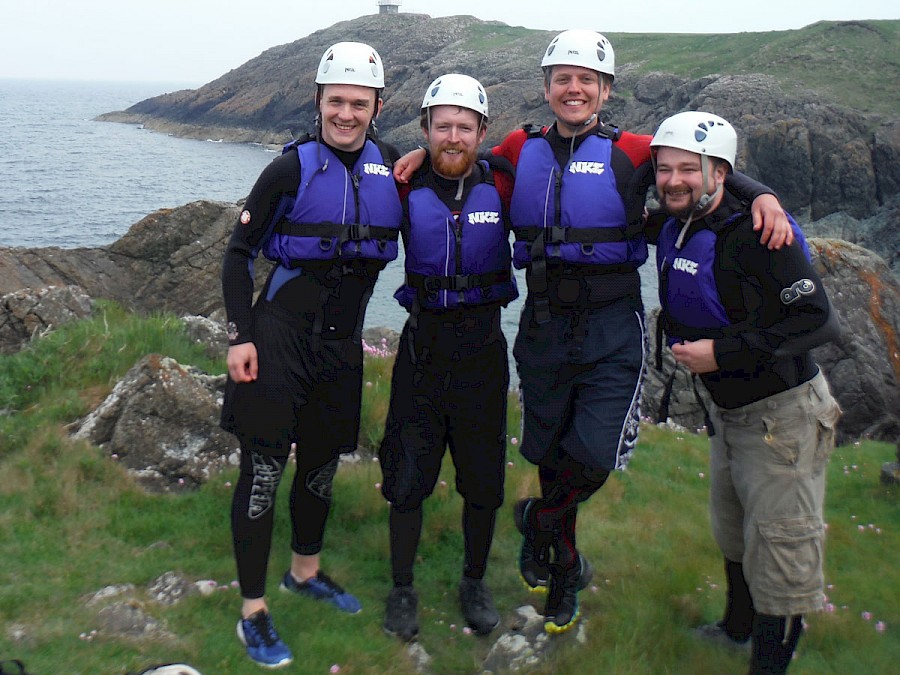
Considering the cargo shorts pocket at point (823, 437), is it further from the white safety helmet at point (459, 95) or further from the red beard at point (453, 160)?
the white safety helmet at point (459, 95)

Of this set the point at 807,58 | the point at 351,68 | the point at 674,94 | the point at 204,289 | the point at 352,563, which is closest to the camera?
the point at 351,68

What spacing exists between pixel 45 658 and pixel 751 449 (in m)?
4.19

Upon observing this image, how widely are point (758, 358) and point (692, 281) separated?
57 cm

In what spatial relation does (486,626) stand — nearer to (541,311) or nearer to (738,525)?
(738,525)

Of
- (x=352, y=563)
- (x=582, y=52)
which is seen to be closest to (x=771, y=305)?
(x=582, y=52)

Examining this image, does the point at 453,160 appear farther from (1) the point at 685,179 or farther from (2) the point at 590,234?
(1) the point at 685,179

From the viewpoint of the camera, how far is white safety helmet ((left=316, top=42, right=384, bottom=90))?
16.1 ft

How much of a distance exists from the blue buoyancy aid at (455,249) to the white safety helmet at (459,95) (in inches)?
20.1

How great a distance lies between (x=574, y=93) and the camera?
5105 millimetres

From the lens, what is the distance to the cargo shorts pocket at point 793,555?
14.1ft

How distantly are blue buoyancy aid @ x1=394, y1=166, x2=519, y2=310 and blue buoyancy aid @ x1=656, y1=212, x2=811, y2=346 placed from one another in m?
1.07

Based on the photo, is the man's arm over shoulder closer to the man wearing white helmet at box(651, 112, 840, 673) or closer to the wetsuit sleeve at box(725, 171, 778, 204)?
the man wearing white helmet at box(651, 112, 840, 673)

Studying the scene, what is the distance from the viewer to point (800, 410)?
14.4 feet

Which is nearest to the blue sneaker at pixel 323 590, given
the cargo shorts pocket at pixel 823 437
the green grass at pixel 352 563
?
the green grass at pixel 352 563
